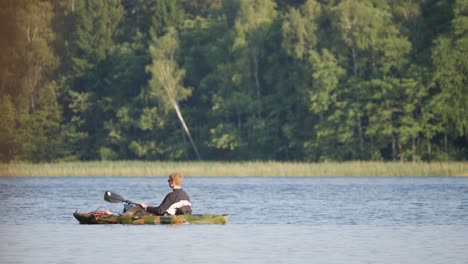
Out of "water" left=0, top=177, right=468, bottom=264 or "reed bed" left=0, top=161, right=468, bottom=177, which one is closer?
"water" left=0, top=177, right=468, bottom=264

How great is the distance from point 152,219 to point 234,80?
5109 cm

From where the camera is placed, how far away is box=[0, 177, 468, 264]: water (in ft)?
69.9

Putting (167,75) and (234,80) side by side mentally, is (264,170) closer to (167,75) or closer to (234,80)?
(234,80)

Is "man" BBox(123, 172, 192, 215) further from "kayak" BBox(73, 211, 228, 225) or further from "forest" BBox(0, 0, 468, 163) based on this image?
"forest" BBox(0, 0, 468, 163)

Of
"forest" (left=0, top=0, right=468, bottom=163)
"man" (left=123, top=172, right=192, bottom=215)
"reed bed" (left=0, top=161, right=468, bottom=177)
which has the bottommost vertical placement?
"man" (left=123, top=172, right=192, bottom=215)

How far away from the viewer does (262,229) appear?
27.5 m

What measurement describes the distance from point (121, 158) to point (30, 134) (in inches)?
259

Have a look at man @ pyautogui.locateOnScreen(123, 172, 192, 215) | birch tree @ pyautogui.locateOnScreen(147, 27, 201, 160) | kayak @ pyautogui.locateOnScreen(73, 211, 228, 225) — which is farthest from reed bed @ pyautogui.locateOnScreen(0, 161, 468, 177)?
man @ pyautogui.locateOnScreen(123, 172, 192, 215)

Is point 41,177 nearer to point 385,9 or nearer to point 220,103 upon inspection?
point 220,103

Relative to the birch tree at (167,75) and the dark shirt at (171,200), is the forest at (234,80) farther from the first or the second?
the dark shirt at (171,200)

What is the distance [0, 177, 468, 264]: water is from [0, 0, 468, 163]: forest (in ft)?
75.9

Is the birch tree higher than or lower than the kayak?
higher

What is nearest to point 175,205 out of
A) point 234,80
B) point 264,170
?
point 264,170

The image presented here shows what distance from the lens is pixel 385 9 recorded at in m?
75.6
